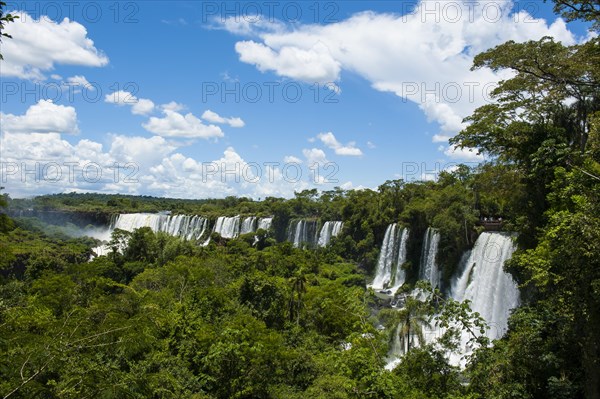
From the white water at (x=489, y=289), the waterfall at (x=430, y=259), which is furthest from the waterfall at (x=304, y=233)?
the white water at (x=489, y=289)

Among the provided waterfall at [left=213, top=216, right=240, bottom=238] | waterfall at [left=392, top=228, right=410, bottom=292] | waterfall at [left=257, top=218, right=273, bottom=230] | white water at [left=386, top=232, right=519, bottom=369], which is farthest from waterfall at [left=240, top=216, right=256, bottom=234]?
white water at [left=386, top=232, right=519, bottom=369]

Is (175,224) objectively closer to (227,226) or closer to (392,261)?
(227,226)

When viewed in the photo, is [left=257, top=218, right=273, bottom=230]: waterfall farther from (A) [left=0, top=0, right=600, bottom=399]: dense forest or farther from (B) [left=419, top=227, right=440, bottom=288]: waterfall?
(B) [left=419, top=227, right=440, bottom=288]: waterfall

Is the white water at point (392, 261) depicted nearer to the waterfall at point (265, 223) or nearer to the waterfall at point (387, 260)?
the waterfall at point (387, 260)

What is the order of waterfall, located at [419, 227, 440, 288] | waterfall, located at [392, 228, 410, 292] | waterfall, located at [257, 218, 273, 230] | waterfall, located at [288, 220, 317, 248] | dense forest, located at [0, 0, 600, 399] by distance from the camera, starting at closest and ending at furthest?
1. dense forest, located at [0, 0, 600, 399]
2. waterfall, located at [419, 227, 440, 288]
3. waterfall, located at [392, 228, 410, 292]
4. waterfall, located at [288, 220, 317, 248]
5. waterfall, located at [257, 218, 273, 230]

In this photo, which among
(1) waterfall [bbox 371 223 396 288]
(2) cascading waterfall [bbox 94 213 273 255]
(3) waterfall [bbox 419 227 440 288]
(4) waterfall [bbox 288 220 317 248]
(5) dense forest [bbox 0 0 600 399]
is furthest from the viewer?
(2) cascading waterfall [bbox 94 213 273 255]

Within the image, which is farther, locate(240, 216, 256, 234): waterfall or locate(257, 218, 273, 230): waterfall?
locate(240, 216, 256, 234): waterfall

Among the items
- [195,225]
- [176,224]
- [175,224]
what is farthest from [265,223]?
[175,224]
